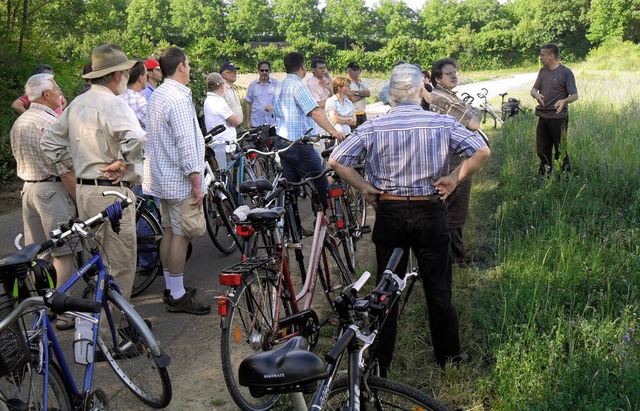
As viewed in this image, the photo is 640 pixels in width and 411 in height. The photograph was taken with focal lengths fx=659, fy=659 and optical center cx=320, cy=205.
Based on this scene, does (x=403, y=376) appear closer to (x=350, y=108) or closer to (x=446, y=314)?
(x=446, y=314)

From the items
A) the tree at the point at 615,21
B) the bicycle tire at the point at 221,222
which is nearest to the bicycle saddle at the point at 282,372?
the bicycle tire at the point at 221,222

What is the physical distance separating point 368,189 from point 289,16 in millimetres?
109084

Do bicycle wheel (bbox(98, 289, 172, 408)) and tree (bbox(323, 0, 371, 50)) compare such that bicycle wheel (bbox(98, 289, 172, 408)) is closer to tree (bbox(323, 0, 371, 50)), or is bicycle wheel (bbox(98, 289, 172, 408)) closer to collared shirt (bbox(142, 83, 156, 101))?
collared shirt (bbox(142, 83, 156, 101))

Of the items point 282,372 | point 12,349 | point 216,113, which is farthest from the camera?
point 216,113

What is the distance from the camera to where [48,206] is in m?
5.31

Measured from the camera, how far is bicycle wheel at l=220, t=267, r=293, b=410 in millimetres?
3883

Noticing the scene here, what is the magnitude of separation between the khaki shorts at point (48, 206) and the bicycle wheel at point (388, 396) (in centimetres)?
334

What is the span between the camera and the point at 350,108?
979 cm

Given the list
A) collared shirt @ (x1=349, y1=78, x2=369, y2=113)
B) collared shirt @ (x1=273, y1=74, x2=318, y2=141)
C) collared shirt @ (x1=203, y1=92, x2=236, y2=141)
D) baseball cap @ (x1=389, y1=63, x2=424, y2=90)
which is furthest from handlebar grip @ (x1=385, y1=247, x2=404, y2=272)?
collared shirt @ (x1=349, y1=78, x2=369, y2=113)

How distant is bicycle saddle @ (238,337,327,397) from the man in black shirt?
306 inches

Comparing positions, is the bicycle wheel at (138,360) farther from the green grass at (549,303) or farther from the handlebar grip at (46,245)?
the green grass at (549,303)

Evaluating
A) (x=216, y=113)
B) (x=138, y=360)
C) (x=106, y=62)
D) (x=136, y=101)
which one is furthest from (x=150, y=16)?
(x=138, y=360)

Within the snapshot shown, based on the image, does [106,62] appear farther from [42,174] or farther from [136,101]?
→ [136,101]

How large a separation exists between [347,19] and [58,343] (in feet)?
350
